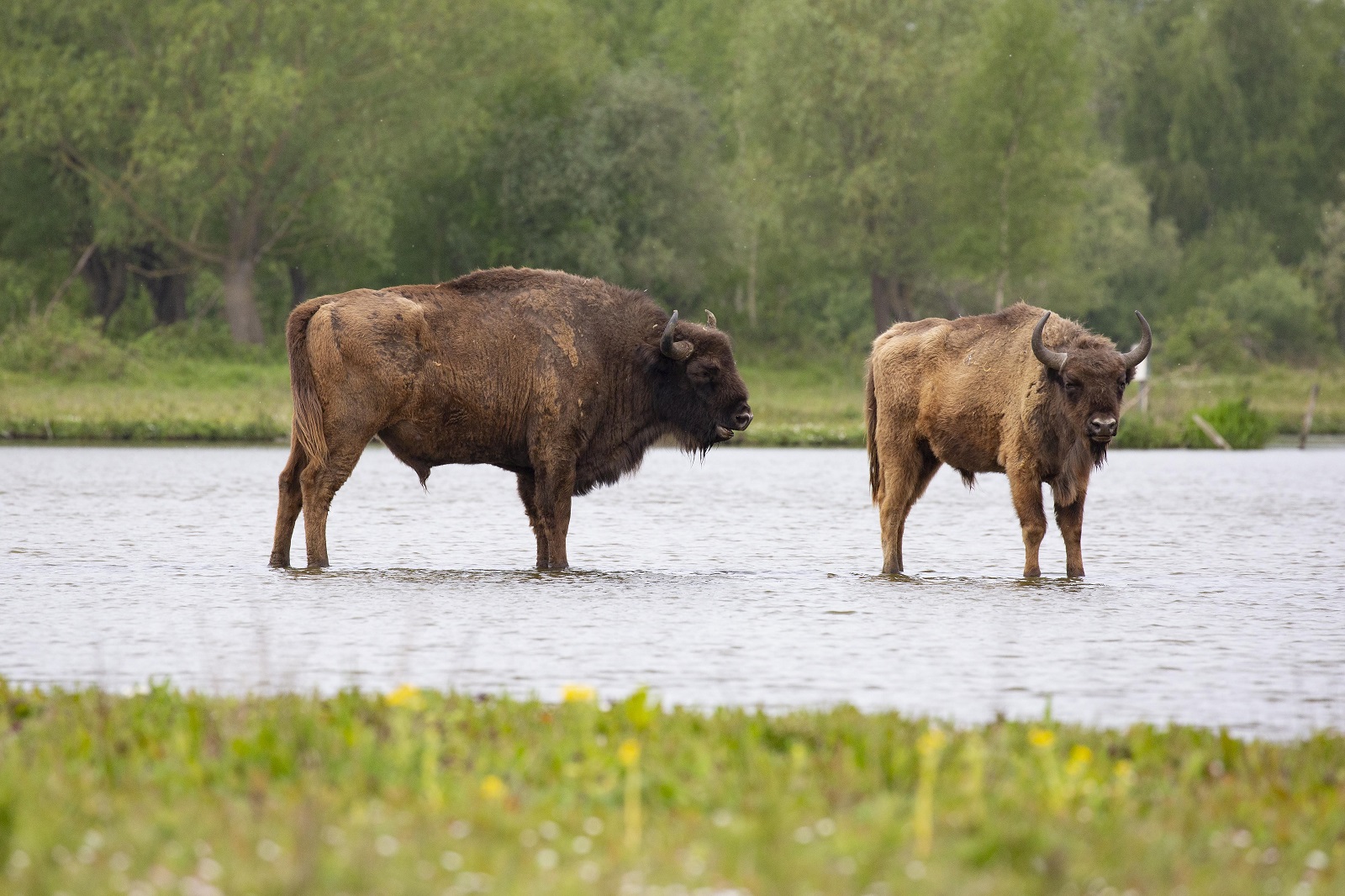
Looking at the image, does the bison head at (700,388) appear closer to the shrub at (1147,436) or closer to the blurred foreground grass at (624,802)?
the blurred foreground grass at (624,802)

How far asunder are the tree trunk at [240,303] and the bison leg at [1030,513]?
42.3m

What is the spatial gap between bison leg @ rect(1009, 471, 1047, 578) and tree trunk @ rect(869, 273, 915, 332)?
5242 cm

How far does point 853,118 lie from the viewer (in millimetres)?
64125

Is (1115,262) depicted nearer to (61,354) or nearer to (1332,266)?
(1332,266)

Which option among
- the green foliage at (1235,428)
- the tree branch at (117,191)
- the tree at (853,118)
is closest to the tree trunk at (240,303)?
the tree branch at (117,191)

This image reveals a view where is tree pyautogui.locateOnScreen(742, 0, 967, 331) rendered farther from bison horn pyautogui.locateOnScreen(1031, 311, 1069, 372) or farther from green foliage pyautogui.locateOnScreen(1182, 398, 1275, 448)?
bison horn pyautogui.locateOnScreen(1031, 311, 1069, 372)

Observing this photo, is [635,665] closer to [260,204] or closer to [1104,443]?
[1104,443]

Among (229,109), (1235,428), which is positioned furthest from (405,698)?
(229,109)

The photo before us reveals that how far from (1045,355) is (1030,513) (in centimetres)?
122

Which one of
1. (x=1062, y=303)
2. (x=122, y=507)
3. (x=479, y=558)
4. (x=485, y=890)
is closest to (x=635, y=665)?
(x=485, y=890)

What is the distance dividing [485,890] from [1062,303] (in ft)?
219

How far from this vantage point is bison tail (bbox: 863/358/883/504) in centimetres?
1512

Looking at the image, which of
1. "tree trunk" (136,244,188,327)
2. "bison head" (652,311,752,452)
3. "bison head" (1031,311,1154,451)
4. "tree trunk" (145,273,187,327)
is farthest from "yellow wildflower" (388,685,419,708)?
"tree trunk" (145,273,187,327)

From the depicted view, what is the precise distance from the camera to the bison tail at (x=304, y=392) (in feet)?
45.6
